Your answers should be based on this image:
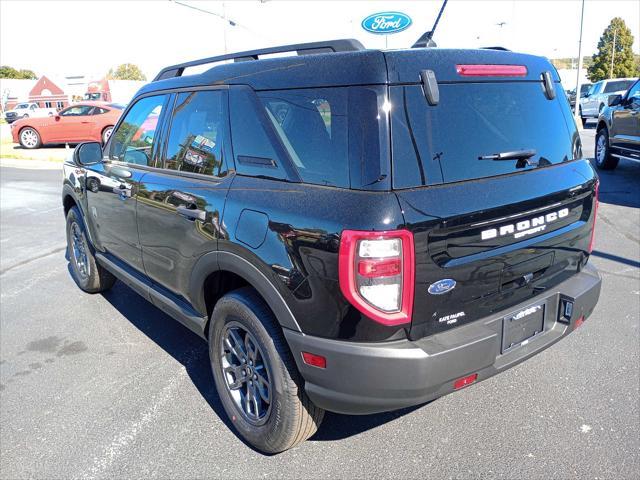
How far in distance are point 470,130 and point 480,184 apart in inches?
10.1

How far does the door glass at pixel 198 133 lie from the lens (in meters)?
2.86

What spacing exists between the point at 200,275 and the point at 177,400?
2.91 feet

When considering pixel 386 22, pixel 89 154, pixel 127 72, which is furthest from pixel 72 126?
pixel 127 72

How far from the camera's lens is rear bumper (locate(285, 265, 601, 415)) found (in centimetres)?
211

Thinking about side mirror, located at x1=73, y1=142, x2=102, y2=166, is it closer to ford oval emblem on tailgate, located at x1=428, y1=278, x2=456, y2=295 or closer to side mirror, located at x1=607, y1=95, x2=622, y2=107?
ford oval emblem on tailgate, located at x1=428, y1=278, x2=456, y2=295

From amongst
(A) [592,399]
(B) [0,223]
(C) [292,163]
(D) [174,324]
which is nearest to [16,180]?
(B) [0,223]

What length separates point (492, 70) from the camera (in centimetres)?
252

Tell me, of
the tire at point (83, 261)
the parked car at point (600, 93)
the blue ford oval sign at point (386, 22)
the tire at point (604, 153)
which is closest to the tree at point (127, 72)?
the parked car at point (600, 93)

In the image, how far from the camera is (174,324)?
432 cm

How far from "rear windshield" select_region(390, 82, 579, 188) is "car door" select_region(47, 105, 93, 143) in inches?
645

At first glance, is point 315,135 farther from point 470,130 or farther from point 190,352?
point 190,352

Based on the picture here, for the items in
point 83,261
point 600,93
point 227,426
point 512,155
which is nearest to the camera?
point 512,155

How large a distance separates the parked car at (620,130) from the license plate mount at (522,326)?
24.4ft

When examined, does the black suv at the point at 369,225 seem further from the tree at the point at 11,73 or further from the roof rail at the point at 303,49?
the tree at the point at 11,73
